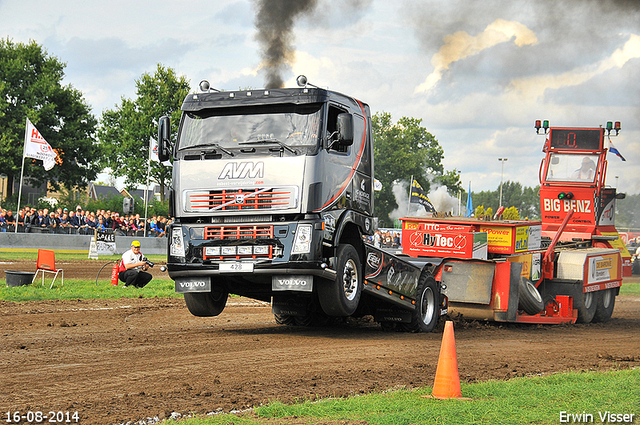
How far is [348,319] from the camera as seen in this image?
13.6 m

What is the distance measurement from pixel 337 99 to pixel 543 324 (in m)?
7.28

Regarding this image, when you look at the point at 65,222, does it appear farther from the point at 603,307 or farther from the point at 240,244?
the point at 240,244

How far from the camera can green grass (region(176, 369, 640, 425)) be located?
5699mm

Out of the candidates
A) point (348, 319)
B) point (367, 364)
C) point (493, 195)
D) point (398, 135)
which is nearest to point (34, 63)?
point (398, 135)

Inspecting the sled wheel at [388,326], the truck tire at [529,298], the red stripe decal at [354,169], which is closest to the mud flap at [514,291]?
the truck tire at [529,298]

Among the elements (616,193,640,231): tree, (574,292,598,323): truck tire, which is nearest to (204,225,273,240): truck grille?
(574,292,598,323): truck tire

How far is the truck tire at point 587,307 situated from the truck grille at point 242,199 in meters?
8.19

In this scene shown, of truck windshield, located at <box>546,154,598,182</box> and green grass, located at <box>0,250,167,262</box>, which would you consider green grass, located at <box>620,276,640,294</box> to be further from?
green grass, located at <box>0,250,167,262</box>

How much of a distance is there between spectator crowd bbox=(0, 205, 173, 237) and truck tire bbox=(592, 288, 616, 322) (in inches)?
891

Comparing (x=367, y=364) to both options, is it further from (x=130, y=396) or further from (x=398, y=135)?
(x=398, y=135)

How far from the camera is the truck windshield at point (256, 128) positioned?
383 inches

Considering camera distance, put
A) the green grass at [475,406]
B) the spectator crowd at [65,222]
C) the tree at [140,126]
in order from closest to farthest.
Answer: the green grass at [475,406], the spectator crowd at [65,222], the tree at [140,126]

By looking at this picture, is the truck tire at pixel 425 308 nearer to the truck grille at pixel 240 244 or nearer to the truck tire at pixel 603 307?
the truck grille at pixel 240 244

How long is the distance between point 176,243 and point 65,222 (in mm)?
24183
